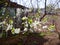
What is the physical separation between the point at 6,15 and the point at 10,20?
0.27ft

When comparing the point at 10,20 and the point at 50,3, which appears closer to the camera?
the point at 10,20

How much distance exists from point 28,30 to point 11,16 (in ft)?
0.95

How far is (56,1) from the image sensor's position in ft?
31.5

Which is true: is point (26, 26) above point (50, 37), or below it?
above

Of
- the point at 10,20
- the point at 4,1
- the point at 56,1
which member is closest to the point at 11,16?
the point at 10,20

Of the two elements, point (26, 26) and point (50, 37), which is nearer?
point (26, 26)

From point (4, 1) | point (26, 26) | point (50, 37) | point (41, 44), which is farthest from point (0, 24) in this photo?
point (50, 37)

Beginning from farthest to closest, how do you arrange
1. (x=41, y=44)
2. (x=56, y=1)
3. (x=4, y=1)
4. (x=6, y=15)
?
(x=56, y=1) < (x=41, y=44) < (x=4, y=1) < (x=6, y=15)

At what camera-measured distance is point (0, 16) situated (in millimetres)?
2336

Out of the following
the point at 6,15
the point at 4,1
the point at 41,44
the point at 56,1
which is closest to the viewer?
the point at 6,15

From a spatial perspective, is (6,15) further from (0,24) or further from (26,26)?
(26,26)

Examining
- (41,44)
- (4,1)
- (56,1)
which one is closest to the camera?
(4,1)

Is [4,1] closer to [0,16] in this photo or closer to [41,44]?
[0,16]

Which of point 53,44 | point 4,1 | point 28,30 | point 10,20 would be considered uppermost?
point 4,1
